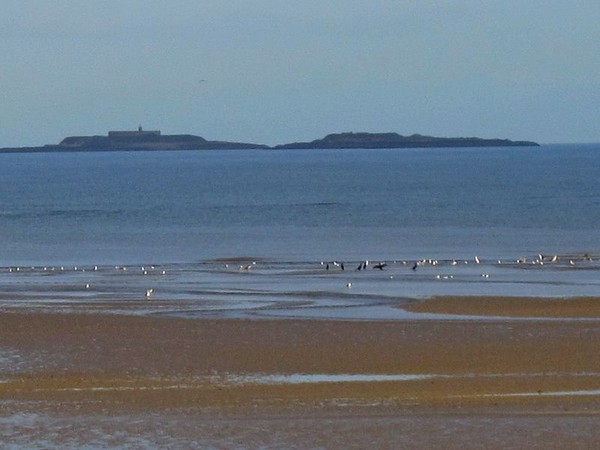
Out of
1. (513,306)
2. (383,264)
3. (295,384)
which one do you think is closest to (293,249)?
(383,264)

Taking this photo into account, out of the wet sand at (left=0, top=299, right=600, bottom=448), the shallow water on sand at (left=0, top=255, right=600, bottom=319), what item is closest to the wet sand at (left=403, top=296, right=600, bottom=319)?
the shallow water on sand at (left=0, top=255, right=600, bottom=319)

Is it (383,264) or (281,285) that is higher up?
(383,264)

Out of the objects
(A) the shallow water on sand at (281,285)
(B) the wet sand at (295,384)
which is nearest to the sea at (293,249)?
(A) the shallow water on sand at (281,285)

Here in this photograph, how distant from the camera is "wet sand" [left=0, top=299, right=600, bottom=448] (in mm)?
12940

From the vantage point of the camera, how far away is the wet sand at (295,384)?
12940mm

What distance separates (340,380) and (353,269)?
2002 cm

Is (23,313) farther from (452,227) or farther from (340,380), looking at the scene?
(452,227)

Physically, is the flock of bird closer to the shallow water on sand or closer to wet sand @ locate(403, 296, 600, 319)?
the shallow water on sand

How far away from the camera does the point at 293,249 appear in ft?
152

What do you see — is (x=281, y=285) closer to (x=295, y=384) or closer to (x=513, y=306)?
(x=513, y=306)

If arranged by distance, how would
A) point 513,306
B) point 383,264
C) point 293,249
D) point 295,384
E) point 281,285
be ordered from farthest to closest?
point 293,249
point 383,264
point 281,285
point 513,306
point 295,384

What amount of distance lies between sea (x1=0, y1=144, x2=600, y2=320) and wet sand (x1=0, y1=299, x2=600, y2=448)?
120 inches

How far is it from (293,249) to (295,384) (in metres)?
30.4

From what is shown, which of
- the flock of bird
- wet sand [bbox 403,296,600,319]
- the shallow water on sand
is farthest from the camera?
the flock of bird
